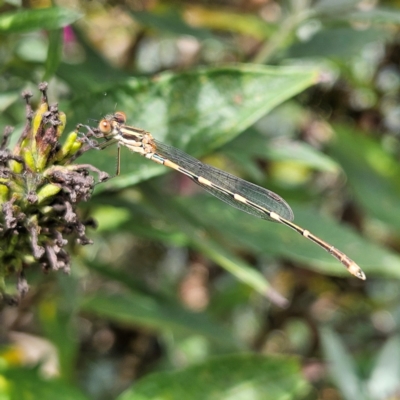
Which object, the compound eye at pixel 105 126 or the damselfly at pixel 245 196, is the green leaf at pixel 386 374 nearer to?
the damselfly at pixel 245 196

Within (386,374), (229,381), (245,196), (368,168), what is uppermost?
(245,196)

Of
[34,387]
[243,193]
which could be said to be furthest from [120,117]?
[34,387]

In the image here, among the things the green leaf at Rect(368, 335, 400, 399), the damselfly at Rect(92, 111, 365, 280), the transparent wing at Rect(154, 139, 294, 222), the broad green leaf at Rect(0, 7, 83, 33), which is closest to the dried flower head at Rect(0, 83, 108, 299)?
the broad green leaf at Rect(0, 7, 83, 33)

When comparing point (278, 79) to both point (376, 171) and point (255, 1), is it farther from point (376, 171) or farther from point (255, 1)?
point (255, 1)

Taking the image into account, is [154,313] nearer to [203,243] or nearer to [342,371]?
[203,243]

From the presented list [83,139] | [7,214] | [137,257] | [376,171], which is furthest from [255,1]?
[7,214]

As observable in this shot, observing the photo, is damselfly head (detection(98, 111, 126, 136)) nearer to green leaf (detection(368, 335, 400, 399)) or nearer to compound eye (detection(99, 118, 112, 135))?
compound eye (detection(99, 118, 112, 135))

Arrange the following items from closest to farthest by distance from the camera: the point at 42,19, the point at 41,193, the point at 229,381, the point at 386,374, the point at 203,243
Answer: the point at 41,193
the point at 42,19
the point at 203,243
the point at 229,381
the point at 386,374
